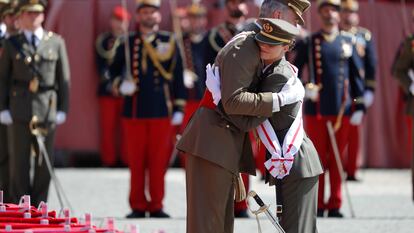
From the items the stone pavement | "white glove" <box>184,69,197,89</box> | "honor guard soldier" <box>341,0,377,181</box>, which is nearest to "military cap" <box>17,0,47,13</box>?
the stone pavement

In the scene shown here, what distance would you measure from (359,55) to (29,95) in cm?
339

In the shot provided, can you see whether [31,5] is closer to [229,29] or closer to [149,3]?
[149,3]

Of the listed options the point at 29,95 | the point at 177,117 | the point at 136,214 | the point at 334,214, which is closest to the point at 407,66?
the point at 334,214

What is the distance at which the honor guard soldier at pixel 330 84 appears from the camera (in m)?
12.0

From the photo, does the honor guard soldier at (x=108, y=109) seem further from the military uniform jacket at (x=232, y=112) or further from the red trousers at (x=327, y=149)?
the military uniform jacket at (x=232, y=112)

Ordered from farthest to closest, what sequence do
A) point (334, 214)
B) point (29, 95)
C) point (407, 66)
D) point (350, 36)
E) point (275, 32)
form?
point (407, 66) → point (350, 36) → point (334, 214) → point (29, 95) → point (275, 32)

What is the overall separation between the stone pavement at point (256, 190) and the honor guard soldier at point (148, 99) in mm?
347

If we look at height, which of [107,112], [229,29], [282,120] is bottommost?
[107,112]

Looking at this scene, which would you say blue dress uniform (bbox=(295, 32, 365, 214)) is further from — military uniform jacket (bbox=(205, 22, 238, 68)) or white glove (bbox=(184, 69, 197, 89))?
white glove (bbox=(184, 69, 197, 89))

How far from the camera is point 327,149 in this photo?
39.5ft

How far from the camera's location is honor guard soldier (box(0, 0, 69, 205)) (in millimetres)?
10891

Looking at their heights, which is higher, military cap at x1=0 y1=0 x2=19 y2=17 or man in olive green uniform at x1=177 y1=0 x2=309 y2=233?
military cap at x1=0 y1=0 x2=19 y2=17

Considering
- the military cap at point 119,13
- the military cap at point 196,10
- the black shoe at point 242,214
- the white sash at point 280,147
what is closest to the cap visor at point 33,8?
the black shoe at point 242,214

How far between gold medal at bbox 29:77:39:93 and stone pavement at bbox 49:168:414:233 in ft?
4.02
